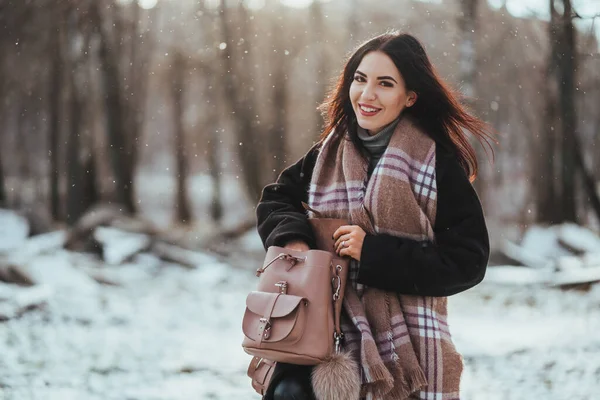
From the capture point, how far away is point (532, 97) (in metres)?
16.2

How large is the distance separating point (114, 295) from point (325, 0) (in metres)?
11.2

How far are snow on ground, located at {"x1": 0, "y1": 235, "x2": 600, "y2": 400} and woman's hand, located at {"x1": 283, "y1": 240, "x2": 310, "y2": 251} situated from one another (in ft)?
10.0

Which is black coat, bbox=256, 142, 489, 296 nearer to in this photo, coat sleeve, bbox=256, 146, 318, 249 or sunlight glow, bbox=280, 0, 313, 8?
coat sleeve, bbox=256, 146, 318, 249

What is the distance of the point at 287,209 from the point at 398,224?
479 mm

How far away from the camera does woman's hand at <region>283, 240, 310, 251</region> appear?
2.51 meters

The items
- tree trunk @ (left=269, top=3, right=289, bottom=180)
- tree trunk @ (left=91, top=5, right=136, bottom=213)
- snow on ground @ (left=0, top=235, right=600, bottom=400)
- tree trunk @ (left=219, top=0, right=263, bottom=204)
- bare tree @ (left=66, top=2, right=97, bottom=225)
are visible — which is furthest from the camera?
tree trunk @ (left=269, top=3, right=289, bottom=180)

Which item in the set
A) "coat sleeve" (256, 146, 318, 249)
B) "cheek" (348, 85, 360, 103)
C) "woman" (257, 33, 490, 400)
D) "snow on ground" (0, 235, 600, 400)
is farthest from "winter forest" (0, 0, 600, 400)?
"cheek" (348, 85, 360, 103)

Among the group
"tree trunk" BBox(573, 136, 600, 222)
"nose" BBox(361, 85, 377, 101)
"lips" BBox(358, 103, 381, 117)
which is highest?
"nose" BBox(361, 85, 377, 101)

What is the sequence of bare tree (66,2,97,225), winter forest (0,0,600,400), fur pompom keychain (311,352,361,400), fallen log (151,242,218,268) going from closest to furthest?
fur pompom keychain (311,352,361,400)
winter forest (0,0,600,400)
fallen log (151,242,218,268)
bare tree (66,2,97,225)

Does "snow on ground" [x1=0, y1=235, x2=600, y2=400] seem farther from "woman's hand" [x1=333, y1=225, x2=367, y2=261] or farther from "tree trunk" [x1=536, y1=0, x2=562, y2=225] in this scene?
"tree trunk" [x1=536, y1=0, x2=562, y2=225]

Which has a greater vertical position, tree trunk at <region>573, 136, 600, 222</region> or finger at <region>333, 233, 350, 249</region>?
finger at <region>333, 233, 350, 249</region>

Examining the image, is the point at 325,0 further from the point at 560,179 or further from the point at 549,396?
the point at 549,396

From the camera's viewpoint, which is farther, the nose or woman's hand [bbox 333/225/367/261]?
the nose

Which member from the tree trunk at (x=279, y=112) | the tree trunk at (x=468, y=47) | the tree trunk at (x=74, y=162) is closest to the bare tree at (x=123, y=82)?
the tree trunk at (x=74, y=162)
